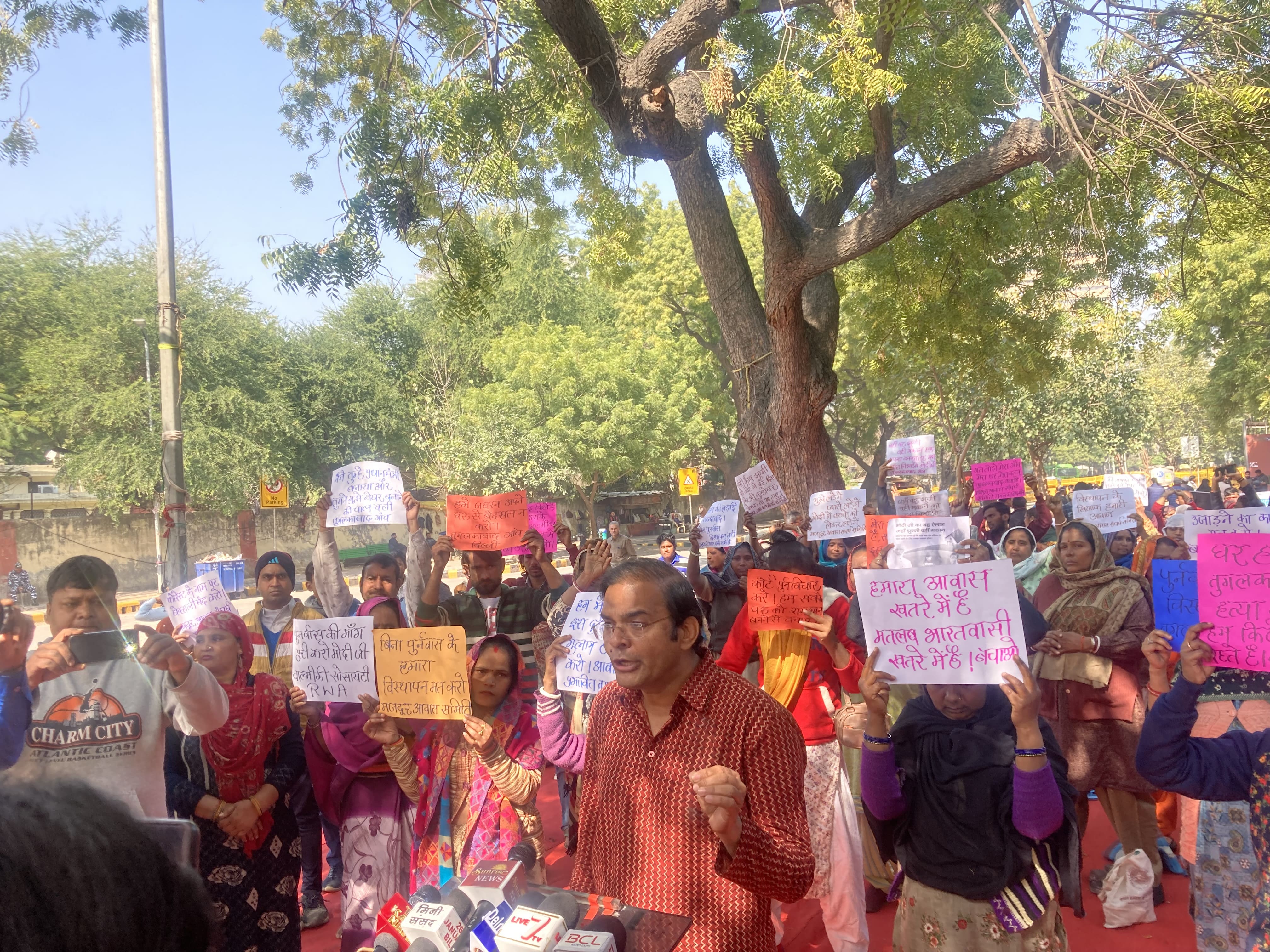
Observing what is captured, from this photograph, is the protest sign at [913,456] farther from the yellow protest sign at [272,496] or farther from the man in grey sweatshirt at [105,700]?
the man in grey sweatshirt at [105,700]

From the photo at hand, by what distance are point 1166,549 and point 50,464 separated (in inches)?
1330

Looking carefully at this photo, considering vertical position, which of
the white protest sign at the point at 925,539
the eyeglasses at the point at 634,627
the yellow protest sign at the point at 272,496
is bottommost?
the eyeglasses at the point at 634,627

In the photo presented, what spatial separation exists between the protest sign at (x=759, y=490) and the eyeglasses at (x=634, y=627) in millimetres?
5512

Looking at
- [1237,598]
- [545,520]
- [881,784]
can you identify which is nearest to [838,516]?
[545,520]

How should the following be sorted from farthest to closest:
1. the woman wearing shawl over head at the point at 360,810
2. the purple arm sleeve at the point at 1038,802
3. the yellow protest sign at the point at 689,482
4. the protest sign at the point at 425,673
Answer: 1. the yellow protest sign at the point at 689,482
2. the woman wearing shawl over head at the point at 360,810
3. the protest sign at the point at 425,673
4. the purple arm sleeve at the point at 1038,802

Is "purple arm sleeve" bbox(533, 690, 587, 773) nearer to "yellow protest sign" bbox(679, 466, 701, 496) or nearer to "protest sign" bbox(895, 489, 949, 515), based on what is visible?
"protest sign" bbox(895, 489, 949, 515)

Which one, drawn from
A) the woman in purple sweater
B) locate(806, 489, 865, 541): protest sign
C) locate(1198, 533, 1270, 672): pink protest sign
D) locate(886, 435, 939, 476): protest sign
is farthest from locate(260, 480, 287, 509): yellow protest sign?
locate(1198, 533, 1270, 672): pink protest sign

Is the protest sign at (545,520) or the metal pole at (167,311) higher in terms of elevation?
the metal pole at (167,311)

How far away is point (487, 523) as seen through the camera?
5406 millimetres

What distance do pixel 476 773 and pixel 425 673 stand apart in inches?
17.4

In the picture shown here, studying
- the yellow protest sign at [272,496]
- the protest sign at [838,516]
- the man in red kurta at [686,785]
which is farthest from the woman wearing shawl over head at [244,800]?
the protest sign at [838,516]

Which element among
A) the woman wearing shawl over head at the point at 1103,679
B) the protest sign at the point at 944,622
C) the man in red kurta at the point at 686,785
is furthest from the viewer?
the woman wearing shawl over head at the point at 1103,679

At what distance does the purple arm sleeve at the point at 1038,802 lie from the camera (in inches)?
94.7

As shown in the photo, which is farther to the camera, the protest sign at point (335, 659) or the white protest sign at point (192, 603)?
the white protest sign at point (192, 603)
